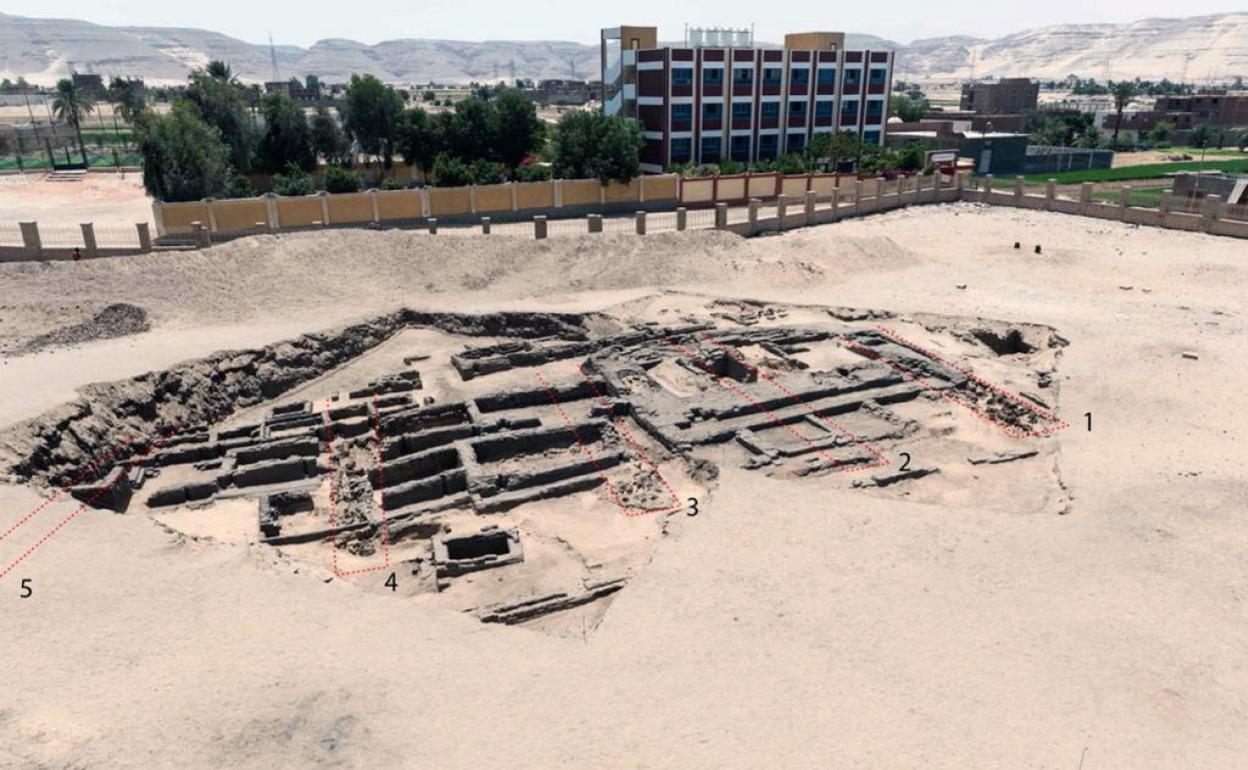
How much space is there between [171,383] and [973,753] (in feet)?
68.1

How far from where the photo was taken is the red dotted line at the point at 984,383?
20.8m

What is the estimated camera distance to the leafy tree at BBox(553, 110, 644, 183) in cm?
4600

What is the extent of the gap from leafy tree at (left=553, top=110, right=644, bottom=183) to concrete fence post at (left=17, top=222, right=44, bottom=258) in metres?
25.5

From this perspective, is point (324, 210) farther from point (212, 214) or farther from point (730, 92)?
point (730, 92)

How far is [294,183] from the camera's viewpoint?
147ft

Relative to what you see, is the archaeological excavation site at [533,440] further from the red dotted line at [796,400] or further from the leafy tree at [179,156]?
the leafy tree at [179,156]

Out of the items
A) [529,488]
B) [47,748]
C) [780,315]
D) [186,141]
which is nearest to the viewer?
[47,748]

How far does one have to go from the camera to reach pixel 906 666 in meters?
11.8

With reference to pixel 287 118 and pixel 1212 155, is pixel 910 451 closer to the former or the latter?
pixel 287 118

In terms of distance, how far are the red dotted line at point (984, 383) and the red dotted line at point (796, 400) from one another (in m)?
4.57

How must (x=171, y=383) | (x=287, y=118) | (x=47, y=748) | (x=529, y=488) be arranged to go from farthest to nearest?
(x=287, y=118), (x=171, y=383), (x=529, y=488), (x=47, y=748)

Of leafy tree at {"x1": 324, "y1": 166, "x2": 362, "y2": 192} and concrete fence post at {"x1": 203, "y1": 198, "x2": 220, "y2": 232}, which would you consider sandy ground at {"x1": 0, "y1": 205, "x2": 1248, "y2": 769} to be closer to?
concrete fence post at {"x1": 203, "y1": 198, "x2": 220, "y2": 232}

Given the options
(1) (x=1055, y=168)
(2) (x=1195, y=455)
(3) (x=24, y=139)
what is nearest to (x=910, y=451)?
(2) (x=1195, y=455)

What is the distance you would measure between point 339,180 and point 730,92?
27900 mm
